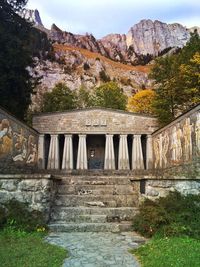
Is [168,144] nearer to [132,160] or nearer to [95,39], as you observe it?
[132,160]

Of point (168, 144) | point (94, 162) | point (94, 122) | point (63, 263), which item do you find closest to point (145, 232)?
point (63, 263)

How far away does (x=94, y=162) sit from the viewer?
29.2m

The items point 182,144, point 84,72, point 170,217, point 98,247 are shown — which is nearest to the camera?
point 98,247

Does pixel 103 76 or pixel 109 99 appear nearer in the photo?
pixel 109 99

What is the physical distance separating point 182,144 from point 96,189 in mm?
7264

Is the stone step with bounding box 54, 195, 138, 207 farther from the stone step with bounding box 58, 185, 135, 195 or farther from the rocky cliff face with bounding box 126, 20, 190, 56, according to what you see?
the rocky cliff face with bounding box 126, 20, 190, 56

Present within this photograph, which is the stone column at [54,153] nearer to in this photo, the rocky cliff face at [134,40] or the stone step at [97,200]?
the stone step at [97,200]

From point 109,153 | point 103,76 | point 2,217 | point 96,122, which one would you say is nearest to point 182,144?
point 109,153

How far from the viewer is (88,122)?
87.3 feet

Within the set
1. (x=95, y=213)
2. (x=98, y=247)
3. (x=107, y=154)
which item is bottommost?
(x=98, y=247)

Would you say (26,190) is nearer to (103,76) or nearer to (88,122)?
(88,122)

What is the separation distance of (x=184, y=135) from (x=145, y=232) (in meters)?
9.59

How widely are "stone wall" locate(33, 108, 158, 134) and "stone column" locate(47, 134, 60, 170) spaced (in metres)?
0.56

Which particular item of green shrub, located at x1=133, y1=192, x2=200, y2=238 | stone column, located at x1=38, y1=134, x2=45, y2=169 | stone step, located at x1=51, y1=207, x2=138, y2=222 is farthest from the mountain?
green shrub, located at x1=133, y1=192, x2=200, y2=238
